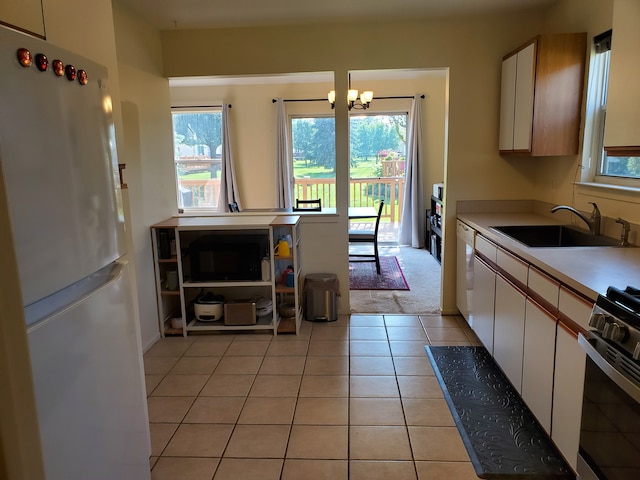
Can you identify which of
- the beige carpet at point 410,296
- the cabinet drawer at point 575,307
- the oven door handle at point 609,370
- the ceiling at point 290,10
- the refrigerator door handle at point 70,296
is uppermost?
the ceiling at point 290,10

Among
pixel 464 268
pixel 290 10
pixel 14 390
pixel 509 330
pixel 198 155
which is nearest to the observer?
pixel 14 390

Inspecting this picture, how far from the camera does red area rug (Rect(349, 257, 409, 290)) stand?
482cm

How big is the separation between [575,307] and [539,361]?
0.46m

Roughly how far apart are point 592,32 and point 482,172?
3.95ft

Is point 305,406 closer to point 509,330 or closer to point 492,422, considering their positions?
point 492,422

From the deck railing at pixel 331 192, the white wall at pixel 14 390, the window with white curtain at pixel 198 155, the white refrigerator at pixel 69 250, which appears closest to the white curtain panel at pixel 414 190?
the deck railing at pixel 331 192

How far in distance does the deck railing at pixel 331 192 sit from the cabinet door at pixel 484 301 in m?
4.09

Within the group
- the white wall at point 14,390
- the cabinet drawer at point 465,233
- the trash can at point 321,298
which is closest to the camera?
the white wall at point 14,390

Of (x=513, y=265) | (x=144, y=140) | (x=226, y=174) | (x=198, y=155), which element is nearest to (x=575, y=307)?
(x=513, y=265)

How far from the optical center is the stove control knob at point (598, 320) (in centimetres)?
143

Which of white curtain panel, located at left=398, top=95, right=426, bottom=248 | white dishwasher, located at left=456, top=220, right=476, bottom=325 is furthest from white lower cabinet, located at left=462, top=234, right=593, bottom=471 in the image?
white curtain panel, located at left=398, top=95, right=426, bottom=248

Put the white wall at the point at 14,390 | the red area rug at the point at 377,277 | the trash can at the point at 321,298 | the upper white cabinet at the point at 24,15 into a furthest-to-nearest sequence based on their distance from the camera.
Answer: the red area rug at the point at 377,277
the trash can at the point at 321,298
the upper white cabinet at the point at 24,15
the white wall at the point at 14,390

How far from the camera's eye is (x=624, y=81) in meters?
1.98

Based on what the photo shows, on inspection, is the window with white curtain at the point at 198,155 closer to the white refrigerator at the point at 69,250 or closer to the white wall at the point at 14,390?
the white refrigerator at the point at 69,250
